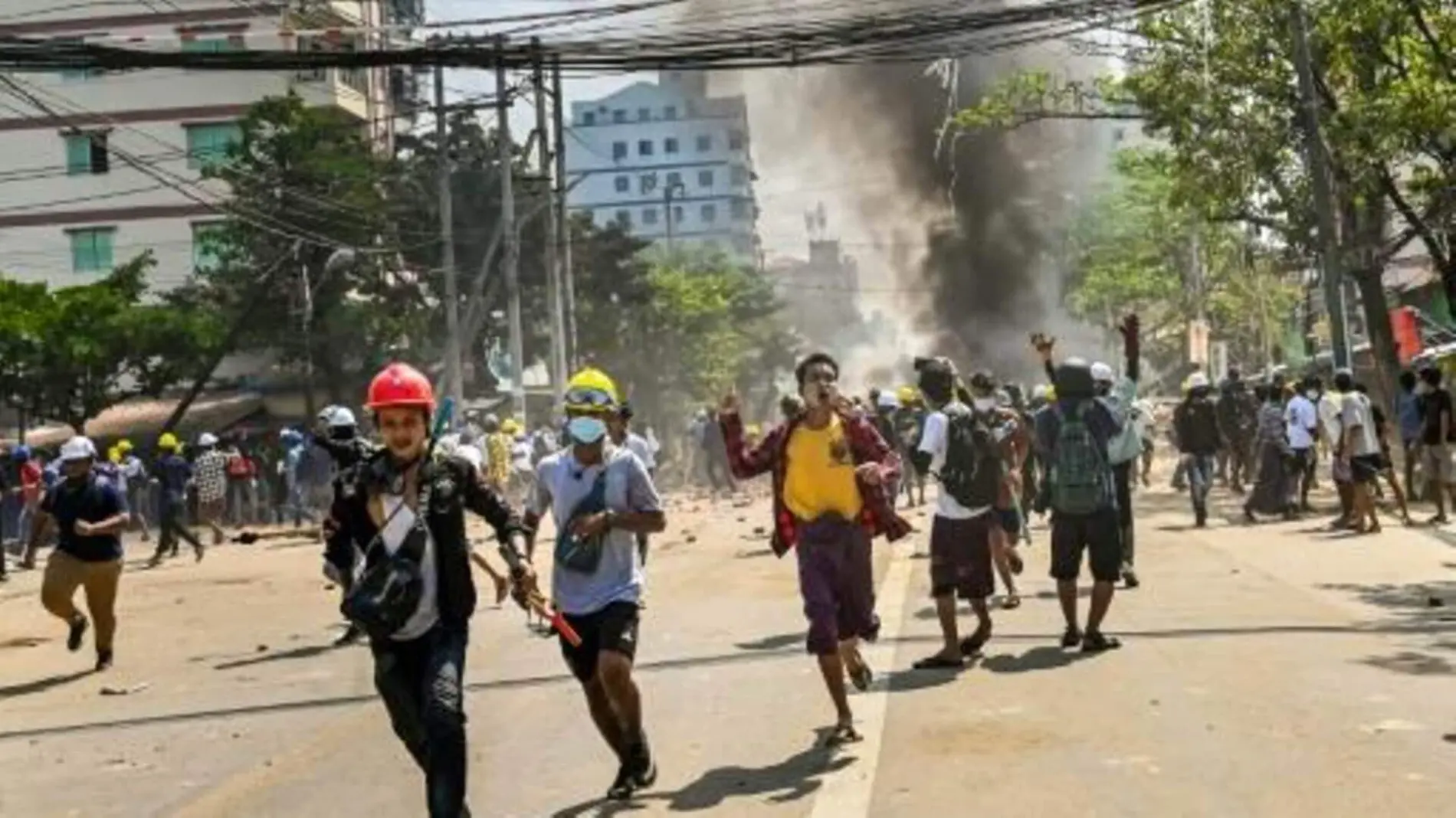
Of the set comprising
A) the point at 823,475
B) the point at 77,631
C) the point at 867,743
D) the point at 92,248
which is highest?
the point at 92,248

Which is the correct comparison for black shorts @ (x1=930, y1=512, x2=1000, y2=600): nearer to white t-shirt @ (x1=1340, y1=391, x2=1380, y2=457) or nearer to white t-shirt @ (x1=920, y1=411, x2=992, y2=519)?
white t-shirt @ (x1=920, y1=411, x2=992, y2=519)

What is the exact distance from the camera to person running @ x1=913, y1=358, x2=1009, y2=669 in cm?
913

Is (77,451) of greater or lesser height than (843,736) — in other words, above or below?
above

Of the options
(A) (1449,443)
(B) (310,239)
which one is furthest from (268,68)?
(B) (310,239)

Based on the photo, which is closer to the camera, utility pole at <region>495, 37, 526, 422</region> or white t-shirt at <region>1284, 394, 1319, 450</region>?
white t-shirt at <region>1284, 394, 1319, 450</region>

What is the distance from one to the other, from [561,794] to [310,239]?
32597 mm

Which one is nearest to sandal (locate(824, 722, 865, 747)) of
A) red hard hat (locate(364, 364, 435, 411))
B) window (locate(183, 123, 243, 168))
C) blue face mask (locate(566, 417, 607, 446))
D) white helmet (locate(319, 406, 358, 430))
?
blue face mask (locate(566, 417, 607, 446))

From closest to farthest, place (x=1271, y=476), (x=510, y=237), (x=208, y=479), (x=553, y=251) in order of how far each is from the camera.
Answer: (x=1271, y=476), (x=208, y=479), (x=510, y=237), (x=553, y=251)

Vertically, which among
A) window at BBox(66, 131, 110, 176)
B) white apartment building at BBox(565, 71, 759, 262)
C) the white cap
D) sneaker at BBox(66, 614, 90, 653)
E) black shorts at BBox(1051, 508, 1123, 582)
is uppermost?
white apartment building at BBox(565, 71, 759, 262)

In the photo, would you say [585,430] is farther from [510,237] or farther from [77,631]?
[510,237]

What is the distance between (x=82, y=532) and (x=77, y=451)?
54cm

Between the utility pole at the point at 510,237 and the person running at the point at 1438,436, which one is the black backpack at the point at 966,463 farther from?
the utility pole at the point at 510,237

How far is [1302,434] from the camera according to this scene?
756 inches

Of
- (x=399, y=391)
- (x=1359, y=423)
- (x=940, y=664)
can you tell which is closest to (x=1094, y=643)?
(x=940, y=664)
